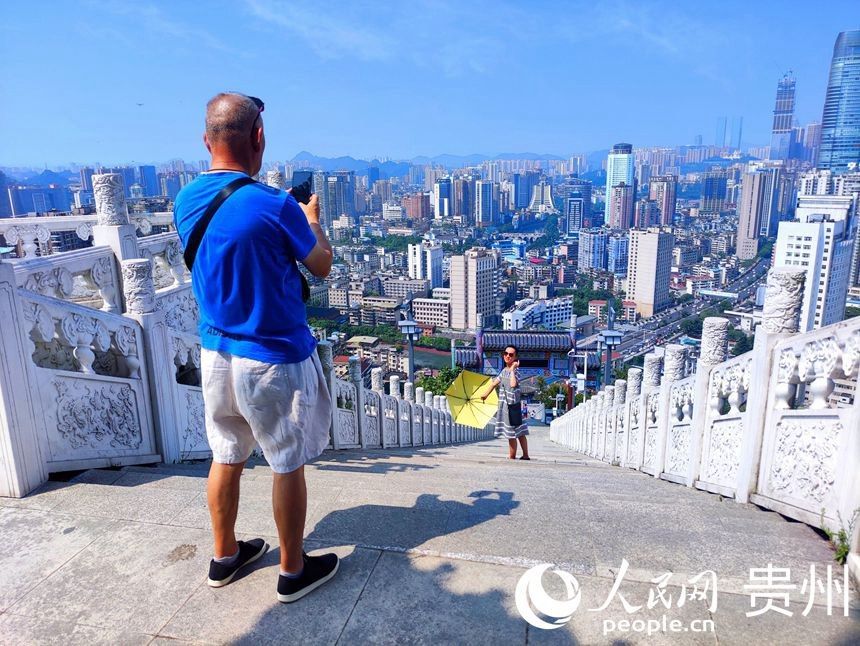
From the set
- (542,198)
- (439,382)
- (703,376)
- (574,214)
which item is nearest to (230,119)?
(703,376)

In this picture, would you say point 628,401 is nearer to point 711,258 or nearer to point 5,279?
point 5,279

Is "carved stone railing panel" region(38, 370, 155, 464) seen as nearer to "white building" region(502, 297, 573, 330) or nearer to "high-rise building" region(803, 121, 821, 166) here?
"white building" region(502, 297, 573, 330)

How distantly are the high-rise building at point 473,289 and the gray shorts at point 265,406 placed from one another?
2354 inches

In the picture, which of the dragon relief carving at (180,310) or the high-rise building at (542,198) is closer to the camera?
the dragon relief carving at (180,310)

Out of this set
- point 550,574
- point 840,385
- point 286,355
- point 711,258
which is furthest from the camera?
point 711,258

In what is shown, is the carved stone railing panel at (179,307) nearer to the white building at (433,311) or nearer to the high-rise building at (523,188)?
the white building at (433,311)

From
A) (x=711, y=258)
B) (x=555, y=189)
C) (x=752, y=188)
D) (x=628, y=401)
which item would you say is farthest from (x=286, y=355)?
(x=555, y=189)

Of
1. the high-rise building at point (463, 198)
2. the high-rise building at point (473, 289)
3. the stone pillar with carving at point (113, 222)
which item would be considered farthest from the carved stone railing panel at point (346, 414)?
the high-rise building at point (463, 198)

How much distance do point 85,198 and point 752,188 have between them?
104447mm

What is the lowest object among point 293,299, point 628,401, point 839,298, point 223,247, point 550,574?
point 839,298

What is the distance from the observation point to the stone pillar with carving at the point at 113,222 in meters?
4.74

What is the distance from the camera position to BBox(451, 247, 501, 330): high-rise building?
61.8m

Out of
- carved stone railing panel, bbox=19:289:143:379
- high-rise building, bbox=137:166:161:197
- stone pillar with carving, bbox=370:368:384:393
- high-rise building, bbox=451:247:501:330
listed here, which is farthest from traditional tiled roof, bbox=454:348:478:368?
high-rise building, bbox=137:166:161:197

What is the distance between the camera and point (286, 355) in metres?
1.89
